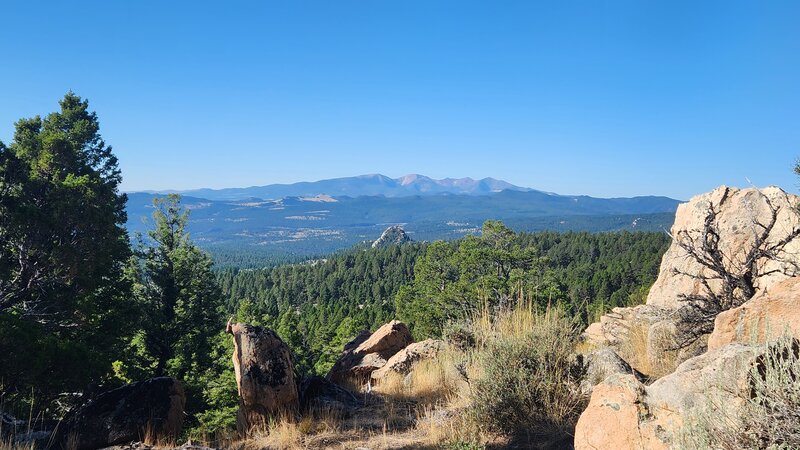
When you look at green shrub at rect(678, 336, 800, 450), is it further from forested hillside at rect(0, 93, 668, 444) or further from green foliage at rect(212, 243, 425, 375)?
green foliage at rect(212, 243, 425, 375)

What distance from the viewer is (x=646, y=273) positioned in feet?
241

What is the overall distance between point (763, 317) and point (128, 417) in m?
7.56

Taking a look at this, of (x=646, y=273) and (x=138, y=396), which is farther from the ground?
(x=138, y=396)

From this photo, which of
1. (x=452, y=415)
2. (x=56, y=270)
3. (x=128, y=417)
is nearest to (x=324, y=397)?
(x=452, y=415)

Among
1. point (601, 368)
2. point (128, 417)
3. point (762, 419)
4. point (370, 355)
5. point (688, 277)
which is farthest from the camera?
point (370, 355)

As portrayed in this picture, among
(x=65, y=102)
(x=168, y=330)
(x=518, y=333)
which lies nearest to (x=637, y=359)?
(x=518, y=333)

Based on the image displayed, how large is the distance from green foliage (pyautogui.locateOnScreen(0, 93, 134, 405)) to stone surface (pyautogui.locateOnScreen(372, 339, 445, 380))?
8.63m

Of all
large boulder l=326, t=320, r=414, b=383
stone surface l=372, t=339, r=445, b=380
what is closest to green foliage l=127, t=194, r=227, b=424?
large boulder l=326, t=320, r=414, b=383

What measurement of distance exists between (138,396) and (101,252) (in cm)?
1213

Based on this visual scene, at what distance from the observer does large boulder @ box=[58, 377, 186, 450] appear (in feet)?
19.4

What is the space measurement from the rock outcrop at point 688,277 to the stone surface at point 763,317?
5.67 ft

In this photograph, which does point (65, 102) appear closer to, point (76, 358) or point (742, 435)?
point (76, 358)

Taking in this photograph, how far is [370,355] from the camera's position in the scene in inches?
532

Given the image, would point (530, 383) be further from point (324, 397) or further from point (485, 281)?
point (485, 281)
